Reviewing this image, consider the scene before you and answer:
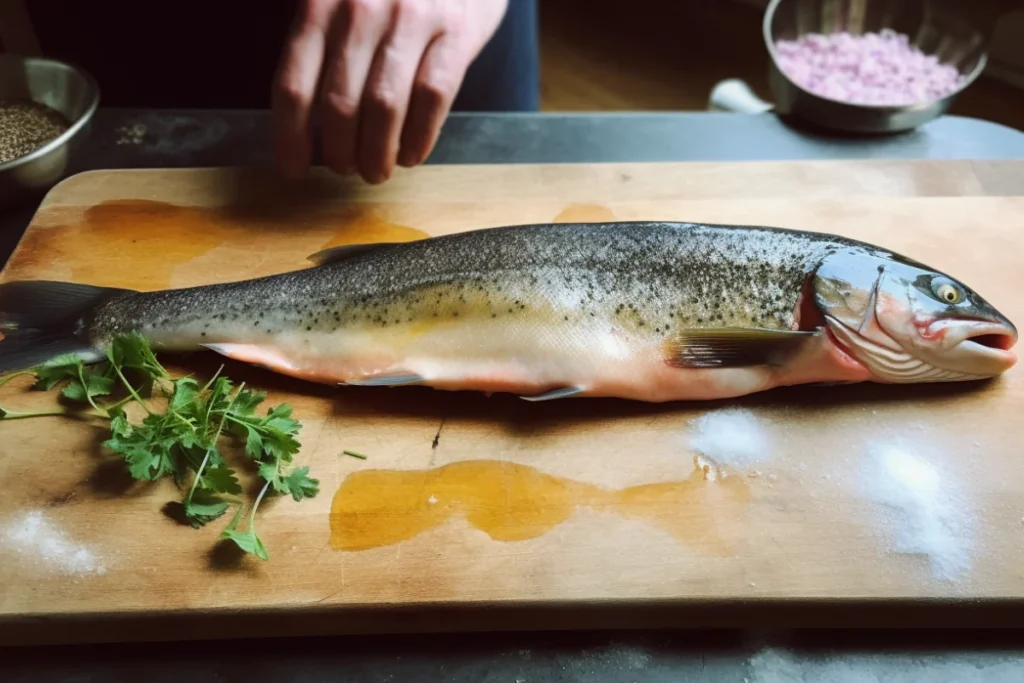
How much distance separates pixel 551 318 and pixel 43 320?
3.25 ft

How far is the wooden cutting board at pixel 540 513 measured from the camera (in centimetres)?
125

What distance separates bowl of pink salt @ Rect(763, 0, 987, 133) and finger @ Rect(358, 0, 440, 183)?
1.04 metres

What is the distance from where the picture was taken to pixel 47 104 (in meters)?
2.07

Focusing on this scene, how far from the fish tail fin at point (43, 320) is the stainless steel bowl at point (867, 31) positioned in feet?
5.73

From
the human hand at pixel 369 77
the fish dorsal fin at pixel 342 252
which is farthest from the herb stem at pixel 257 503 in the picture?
the human hand at pixel 369 77

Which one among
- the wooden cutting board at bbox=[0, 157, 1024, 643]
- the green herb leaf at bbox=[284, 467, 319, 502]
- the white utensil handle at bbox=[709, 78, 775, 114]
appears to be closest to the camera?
the wooden cutting board at bbox=[0, 157, 1024, 643]

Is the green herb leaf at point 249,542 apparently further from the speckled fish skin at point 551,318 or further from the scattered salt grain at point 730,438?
the scattered salt grain at point 730,438

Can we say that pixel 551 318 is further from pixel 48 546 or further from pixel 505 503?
pixel 48 546

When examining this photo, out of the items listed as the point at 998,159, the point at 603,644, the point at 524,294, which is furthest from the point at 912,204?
the point at 603,644

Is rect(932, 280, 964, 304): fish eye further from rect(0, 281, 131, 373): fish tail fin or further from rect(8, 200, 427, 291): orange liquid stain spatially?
rect(0, 281, 131, 373): fish tail fin

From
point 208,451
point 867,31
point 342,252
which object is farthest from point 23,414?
point 867,31

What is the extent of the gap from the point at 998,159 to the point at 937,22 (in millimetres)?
565

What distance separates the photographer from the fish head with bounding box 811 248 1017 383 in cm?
147

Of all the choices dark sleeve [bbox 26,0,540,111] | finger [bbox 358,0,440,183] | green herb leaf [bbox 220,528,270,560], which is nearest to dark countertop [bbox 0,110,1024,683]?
green herb leaf [bbox 220,528,270,560]
